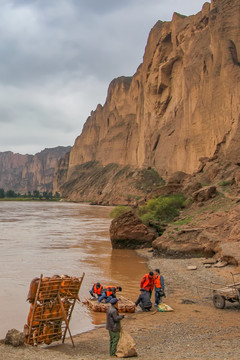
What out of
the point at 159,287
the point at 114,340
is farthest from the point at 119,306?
the point at 114,340

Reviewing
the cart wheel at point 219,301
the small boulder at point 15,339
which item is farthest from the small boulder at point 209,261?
the small boulder at point 15,339

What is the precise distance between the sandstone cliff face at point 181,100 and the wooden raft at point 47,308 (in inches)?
1154

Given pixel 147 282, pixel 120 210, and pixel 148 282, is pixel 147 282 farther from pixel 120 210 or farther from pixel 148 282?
pixel 120 210

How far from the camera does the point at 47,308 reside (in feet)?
26.5

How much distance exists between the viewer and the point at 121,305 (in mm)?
10781

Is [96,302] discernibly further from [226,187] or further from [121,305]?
[226,187]

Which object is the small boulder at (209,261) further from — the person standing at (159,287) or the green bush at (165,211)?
the green bush at (165,211)

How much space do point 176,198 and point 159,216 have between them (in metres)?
2.39

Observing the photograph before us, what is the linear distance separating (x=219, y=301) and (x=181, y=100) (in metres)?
65.6

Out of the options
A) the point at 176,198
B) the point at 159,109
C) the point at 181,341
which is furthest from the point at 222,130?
the point at 181,341

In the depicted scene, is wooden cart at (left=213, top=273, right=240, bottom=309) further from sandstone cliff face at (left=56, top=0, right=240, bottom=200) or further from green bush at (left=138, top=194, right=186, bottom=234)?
sandstone cliff face at (left=56, top=0, right=240, bottom=200)

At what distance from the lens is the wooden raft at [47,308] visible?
7.87 metres

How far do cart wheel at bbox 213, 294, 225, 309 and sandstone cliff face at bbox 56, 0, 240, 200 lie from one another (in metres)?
26.0

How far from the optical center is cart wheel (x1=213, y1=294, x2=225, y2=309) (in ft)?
34.1
